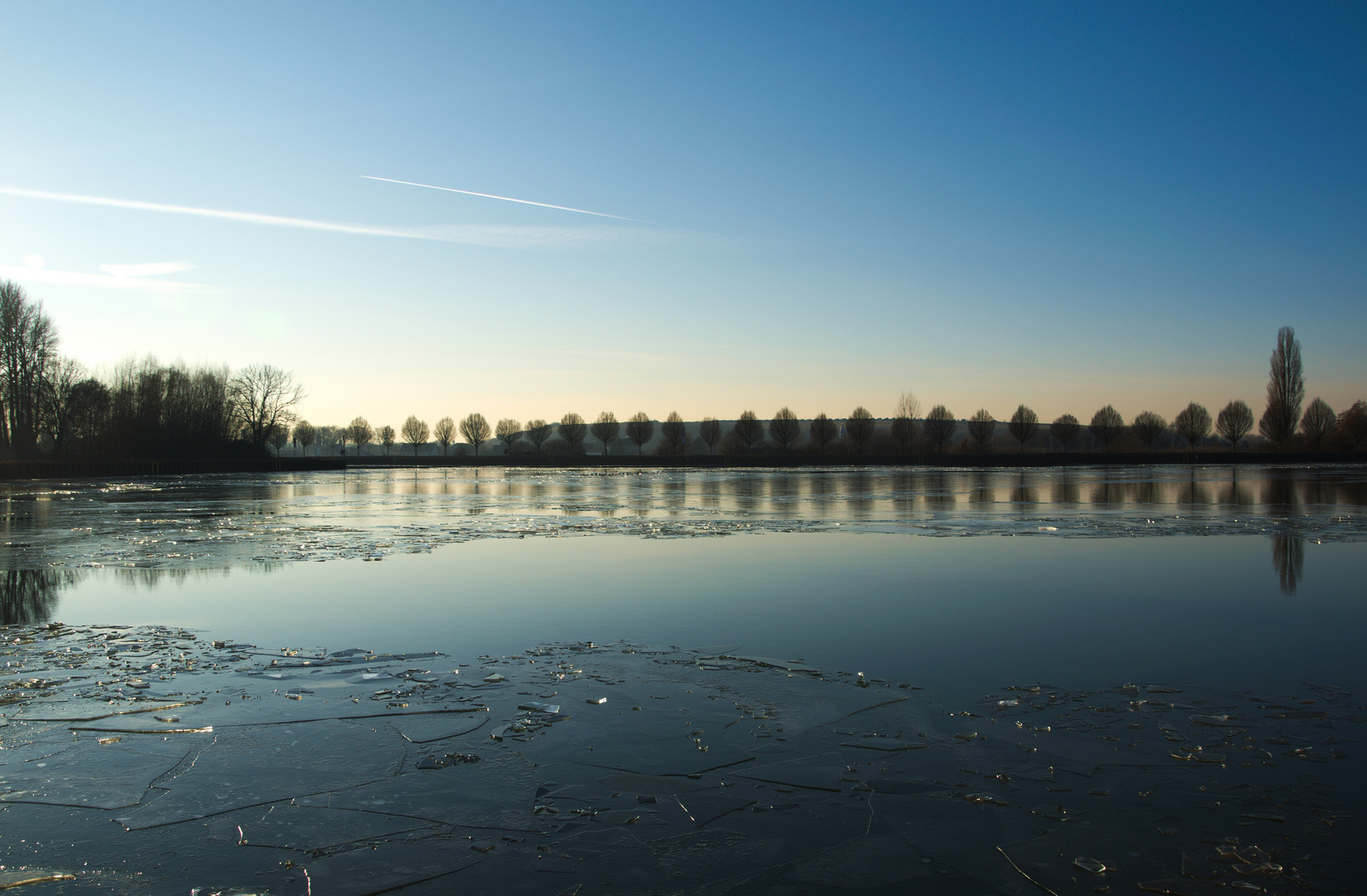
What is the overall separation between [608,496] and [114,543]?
54.2 ft

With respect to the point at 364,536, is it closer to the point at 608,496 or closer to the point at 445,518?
the point at 445,518

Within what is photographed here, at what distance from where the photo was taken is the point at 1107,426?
119 metres

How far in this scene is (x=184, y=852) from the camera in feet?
11.1

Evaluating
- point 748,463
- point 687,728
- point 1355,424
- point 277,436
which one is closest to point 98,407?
point 277,436

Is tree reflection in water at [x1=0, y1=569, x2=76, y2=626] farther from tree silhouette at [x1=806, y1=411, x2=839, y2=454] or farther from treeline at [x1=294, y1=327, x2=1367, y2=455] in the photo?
tree silhouette at [x1=806, y1=411, x2=839, y2=454]

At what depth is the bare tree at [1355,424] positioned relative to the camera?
96125 millimetres

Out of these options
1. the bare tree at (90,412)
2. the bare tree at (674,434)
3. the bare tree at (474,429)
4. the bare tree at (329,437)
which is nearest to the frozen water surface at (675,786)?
the bare tree at (90,412)

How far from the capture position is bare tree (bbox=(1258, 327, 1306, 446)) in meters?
95.7

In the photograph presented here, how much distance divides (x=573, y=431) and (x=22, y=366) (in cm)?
10092

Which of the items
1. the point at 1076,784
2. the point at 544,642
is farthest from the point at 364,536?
the point at 1076,784

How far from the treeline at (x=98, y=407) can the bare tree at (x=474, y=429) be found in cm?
7780

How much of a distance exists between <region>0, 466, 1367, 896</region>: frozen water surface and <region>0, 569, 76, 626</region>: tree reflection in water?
0.08 metres

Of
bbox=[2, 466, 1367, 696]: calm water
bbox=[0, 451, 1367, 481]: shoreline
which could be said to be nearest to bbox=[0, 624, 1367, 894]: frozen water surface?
bbox=[2, 466, 1367, 696]: calm water

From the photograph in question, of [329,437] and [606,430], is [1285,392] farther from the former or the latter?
[329,437]
